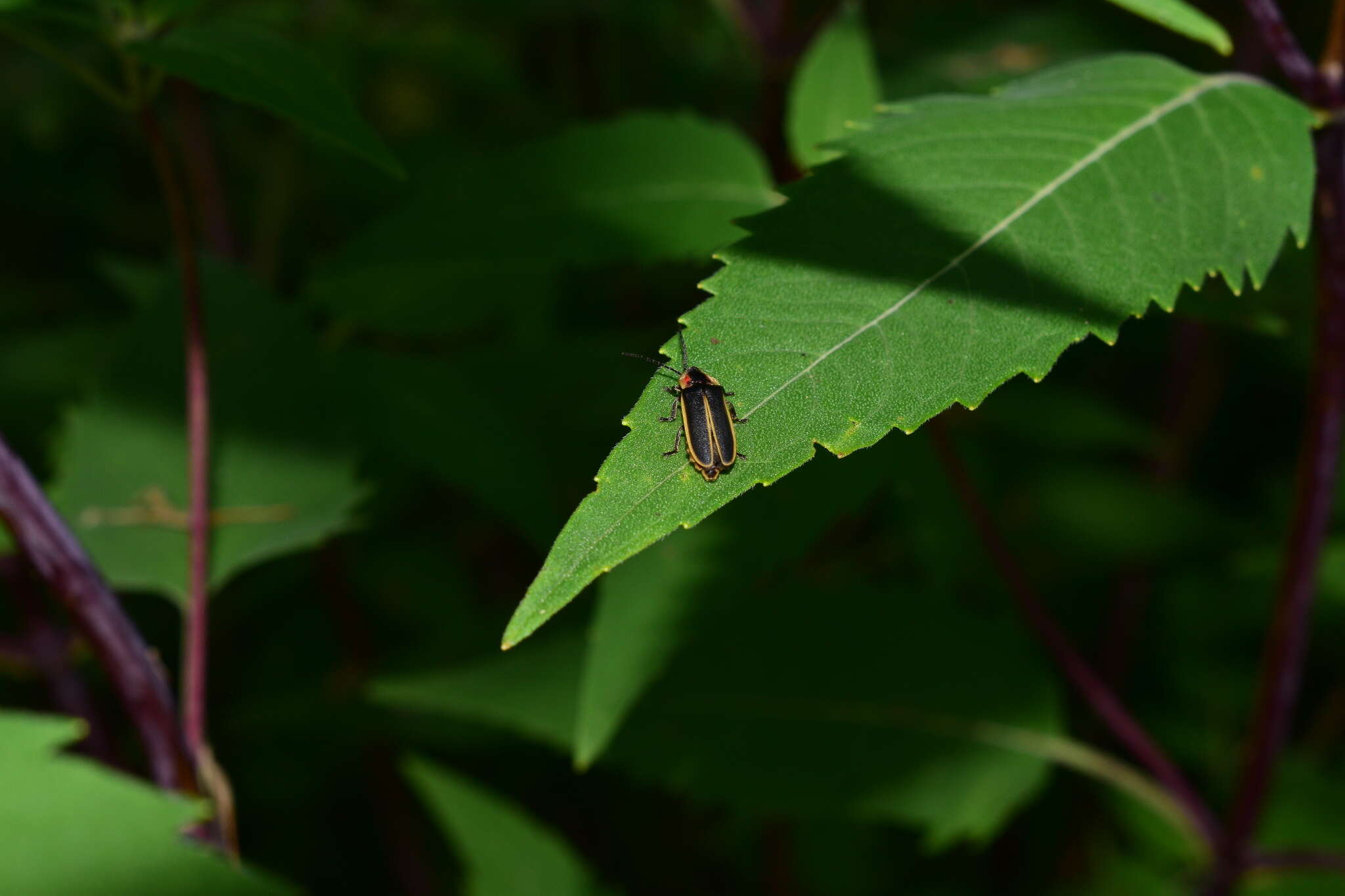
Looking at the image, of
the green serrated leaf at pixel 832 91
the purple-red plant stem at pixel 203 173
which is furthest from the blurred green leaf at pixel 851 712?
the purple-red plant stem at pixel 203 173

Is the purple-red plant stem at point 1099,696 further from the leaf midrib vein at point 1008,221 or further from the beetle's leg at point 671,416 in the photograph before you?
the beetle's leg at point 671,416

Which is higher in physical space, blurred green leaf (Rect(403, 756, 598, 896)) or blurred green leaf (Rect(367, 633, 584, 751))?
blurred green leaf (Rect(367, 633, 584, 751))

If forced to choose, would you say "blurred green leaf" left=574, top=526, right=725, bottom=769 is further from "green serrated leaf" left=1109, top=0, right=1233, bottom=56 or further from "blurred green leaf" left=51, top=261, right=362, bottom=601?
"green serrated leaf" left=1109, top=0, right=1233, bottom=56

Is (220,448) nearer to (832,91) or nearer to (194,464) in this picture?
(194,464)

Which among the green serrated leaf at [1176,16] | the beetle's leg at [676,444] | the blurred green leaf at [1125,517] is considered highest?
the green serrated leaf at [1176,16]

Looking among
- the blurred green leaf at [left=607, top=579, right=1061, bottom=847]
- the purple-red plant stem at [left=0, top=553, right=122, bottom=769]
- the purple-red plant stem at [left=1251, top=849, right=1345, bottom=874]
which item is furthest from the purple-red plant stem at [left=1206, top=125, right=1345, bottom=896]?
the purple-red plant stem at [left=0, top=553, right=122, bottom=769]

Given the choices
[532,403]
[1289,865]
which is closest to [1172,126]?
[1289,865]
